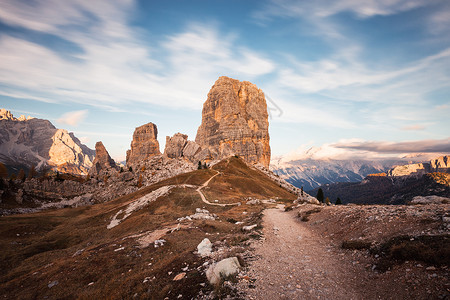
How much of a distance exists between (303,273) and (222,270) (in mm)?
5591

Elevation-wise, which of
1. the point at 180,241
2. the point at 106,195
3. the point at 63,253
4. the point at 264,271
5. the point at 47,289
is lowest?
the point at 106,195

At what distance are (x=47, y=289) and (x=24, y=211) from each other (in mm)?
111797

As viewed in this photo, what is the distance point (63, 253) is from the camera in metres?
36.8


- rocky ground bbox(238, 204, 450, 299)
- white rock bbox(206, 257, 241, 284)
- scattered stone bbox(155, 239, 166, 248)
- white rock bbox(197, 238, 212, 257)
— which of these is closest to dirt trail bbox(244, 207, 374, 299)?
rocky ground bbox(238, 204, 450, 299)

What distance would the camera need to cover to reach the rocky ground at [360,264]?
1009 cm

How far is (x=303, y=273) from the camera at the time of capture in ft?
44.6

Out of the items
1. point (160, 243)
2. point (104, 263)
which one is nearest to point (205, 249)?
point (160, 243)

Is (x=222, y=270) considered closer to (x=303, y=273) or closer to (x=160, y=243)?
(x=303, y=273)

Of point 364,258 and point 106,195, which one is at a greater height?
point 364,258

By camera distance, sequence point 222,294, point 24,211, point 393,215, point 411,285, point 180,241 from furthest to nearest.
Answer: point 24,211 → point 180,241 → point 393,215 → point 222,294 → point 411,285

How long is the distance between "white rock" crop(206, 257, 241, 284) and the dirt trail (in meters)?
1.11

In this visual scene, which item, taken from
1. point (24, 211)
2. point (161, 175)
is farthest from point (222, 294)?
point (161, 175)

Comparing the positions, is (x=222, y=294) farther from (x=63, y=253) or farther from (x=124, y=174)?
(x=124, y=174)

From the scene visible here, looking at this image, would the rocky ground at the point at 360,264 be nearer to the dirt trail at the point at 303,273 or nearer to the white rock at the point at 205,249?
the dirt trail at the point at 303,273
